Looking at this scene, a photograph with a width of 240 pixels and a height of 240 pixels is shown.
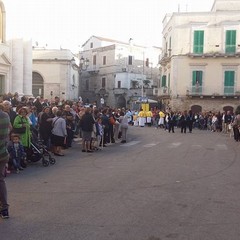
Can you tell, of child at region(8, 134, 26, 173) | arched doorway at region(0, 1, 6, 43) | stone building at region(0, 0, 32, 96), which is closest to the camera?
child at region(8, 134, 26, 173)

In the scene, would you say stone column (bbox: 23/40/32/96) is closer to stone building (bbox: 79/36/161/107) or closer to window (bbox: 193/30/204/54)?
window (bbox: 193/30/204/54)

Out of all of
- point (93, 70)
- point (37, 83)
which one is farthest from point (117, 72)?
point (37, 83)

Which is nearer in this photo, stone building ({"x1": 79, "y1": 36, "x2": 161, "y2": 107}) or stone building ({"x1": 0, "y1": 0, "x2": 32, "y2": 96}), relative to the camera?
stone building ({"x1": 0, "y1": 0, "x2": 32, "y2": 96})

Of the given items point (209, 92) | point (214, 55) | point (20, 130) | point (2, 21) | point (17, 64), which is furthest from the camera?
point (209, 92)

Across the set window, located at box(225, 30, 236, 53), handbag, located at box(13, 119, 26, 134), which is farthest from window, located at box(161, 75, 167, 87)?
handbag, located at box(13, 119, 26, 134)

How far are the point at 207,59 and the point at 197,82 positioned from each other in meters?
2.68

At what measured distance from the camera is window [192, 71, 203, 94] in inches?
1762

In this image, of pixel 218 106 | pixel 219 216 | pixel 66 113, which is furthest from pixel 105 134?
pixel 218 106

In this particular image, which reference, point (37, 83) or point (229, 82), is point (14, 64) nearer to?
point (37, 83)

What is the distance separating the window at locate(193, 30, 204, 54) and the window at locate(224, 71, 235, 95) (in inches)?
147

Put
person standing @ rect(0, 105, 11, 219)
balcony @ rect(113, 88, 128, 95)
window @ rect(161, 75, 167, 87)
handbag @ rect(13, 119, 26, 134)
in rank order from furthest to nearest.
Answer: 1. balcony @ rect(113, 88, 128, 95)
2. window @ rect(161, 75, 167, 87)
3. handbag @ rect(13, 119, 26, 134)
4. person standing @ rect(0, 105, 11, 219)

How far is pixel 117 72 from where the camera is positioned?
217 feet

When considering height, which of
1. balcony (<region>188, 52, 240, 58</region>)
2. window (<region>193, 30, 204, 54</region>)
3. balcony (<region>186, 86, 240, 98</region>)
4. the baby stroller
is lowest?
the baby stroller

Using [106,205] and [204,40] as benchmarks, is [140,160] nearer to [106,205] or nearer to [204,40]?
[106,205]
